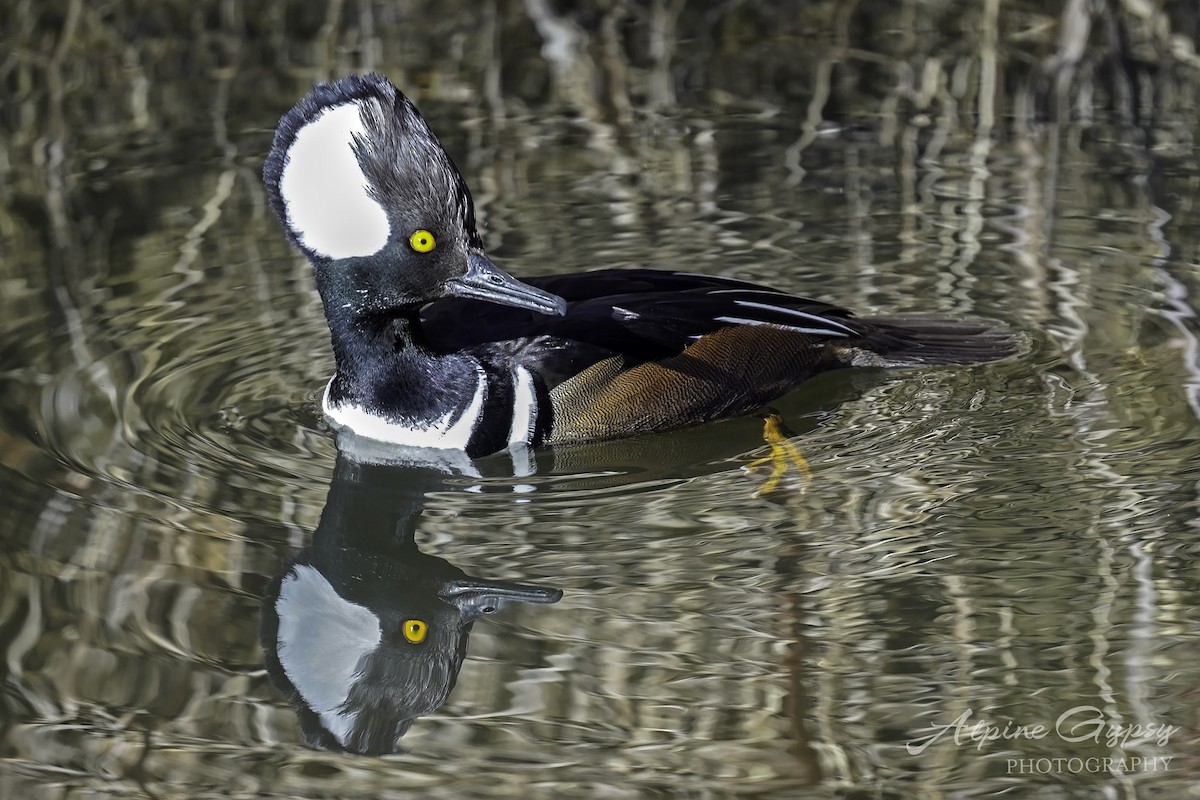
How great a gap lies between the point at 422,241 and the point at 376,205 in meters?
0.19

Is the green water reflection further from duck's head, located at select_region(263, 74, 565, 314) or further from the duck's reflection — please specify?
duck's head, located at select_region(263, 74, 565, 314)

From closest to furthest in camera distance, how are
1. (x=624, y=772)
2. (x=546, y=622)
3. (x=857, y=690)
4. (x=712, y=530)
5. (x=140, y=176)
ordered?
(x=624, y=772) → (x=857, y=690) → (x=546, y=622) → (x=712, y=530) → (x=140, y=176)

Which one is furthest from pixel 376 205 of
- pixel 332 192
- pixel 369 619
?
pixel 369 619

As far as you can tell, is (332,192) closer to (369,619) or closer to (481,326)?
(481,326)

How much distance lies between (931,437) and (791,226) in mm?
2227

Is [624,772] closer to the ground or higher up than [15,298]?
closer to the ground

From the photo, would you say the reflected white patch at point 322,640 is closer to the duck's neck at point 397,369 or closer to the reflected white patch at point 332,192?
the duck's neck at point 397,369

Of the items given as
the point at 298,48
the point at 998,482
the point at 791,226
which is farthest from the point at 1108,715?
the point at 298,48

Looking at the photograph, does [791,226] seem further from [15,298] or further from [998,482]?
[15,298]

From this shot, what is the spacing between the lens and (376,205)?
5383mm

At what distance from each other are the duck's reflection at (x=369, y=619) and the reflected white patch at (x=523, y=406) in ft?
1.18

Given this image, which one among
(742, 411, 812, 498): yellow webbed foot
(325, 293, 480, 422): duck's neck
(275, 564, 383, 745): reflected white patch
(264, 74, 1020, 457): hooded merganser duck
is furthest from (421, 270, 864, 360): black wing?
(275, 564, 383, 745): reflected white patch

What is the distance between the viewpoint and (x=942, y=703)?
13.9ft

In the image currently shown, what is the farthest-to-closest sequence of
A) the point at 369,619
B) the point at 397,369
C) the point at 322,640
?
the point at 397,369
the point at 369,619
the point at 322,640
